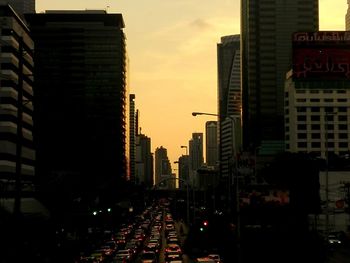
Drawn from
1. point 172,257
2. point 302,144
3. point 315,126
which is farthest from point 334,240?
point 315,126

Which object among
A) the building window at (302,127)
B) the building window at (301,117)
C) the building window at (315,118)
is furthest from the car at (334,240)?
the building window at (315,118)

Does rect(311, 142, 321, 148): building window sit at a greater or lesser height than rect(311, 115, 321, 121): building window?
lesser

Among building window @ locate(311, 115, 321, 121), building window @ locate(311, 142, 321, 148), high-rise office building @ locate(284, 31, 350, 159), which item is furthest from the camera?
building window @ locate(311, 115, 321, 121)

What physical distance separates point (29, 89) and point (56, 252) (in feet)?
269

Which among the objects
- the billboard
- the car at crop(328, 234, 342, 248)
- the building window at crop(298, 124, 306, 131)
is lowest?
the car at crop(328, 234, 342, 248)

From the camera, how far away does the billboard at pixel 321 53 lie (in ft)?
545

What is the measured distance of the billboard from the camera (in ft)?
545

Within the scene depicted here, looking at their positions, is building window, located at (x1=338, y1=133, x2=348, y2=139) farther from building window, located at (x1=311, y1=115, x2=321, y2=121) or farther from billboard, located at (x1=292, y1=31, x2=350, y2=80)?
billboard, located at (x1=292, y1=31, x2=350, y2=80)

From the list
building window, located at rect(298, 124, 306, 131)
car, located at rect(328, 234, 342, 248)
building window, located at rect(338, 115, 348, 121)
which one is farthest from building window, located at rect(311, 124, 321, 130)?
car, located at rect(328, 234, 342, 248)

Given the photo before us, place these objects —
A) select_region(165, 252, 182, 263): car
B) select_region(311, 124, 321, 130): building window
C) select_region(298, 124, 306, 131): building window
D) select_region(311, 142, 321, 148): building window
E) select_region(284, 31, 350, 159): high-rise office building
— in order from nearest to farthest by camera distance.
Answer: select_region(165, 252, 182, 263): car → select_region(284, 31, 350, 159): high-rise office building → select_region(311, 142, 321, 148): building window → select_region(298, 124, 306, 131): building window → select_region(311, 124, 321, 130): building window

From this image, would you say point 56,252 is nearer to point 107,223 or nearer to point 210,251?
point 210,251

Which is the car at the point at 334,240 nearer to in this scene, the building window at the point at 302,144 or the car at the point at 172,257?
the car at the point at 172,257

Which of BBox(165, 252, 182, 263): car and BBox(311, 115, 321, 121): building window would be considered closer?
BBox(165, 252, 182, 263): car

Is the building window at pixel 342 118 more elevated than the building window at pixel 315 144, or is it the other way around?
the building window at pixel 342 118
